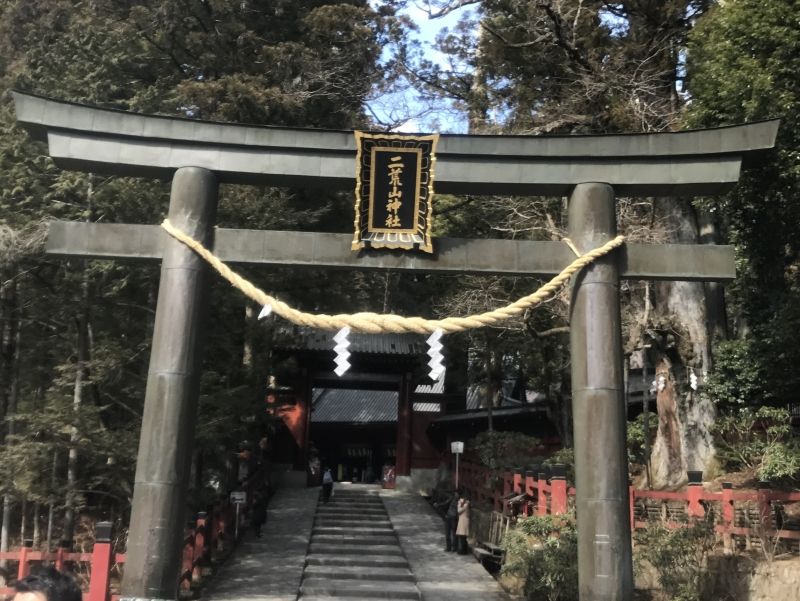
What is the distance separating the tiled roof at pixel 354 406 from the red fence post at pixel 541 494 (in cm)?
1339

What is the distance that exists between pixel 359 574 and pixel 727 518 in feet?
20.1

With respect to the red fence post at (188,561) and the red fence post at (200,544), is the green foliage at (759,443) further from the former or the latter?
the red fence post at (200,544)

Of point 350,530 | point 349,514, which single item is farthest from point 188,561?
point 349,514

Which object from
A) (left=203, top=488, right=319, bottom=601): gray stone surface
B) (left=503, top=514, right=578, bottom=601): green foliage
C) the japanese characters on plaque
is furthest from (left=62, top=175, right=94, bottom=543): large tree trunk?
(left=503, top=514, right=578, bottom=601): green foliage

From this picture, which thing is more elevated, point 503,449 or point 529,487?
point 503,449

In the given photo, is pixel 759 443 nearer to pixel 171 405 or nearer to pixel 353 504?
pixel 171 405

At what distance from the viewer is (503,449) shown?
56.9ft

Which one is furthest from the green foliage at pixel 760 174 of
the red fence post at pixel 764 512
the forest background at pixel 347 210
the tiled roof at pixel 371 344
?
the tiled roof at pixel 371 344

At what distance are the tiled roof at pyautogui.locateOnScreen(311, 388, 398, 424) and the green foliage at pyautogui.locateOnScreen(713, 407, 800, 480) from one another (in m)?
14.0

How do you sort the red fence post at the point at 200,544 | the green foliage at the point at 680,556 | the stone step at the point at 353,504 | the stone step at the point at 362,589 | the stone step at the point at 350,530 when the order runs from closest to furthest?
the green foliage at the point at 680,556, the stone step at the point at 362,589, the red fence post at the point at 200,544, the stone step at the point at 350,530, the stone step at the point at 353,504

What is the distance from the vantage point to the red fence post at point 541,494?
11905 millimetres

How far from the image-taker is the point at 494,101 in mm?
17438

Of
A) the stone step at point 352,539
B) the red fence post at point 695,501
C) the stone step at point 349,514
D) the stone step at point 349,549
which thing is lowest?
the stone step at point 349,549

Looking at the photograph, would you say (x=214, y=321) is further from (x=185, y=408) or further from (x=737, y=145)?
(x=737, y=145)
